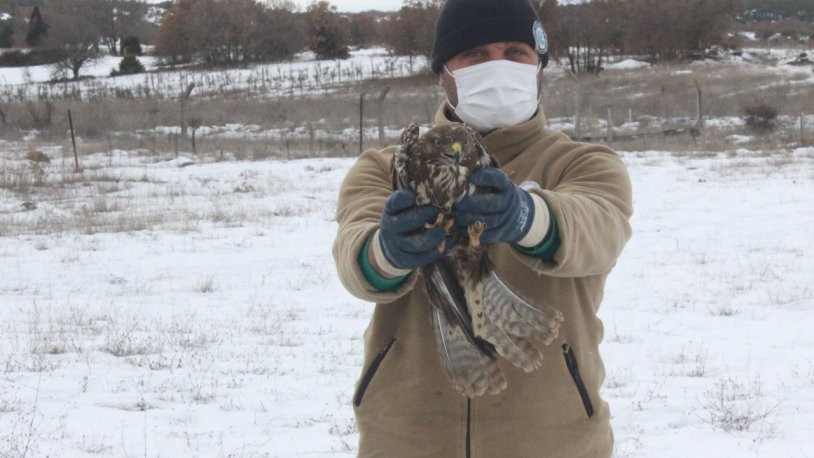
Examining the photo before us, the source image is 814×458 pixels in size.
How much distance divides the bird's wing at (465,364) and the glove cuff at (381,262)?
15 centimetres

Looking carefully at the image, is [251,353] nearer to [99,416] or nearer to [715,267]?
[99,416]

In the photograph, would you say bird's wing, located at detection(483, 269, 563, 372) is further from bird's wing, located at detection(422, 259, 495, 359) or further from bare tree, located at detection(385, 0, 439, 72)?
bare tree, located at detection(385, 0, 439, 72)

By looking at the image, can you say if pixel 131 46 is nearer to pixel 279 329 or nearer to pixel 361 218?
pixel 279 329

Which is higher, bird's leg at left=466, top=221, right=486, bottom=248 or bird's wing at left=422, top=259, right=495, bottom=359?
bird's leg at left=466, top=221, right=486, bottom=248

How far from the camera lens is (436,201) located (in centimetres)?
178

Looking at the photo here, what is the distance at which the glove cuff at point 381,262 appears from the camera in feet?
6.20

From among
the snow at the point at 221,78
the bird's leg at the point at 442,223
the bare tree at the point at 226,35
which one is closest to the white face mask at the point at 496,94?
the bird's leg at the point at 442,223

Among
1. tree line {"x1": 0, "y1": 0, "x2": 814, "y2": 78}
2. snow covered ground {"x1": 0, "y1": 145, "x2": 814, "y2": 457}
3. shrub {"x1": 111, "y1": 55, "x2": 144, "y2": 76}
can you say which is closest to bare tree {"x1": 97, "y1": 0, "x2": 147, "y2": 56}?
tree line {"x1": 0, "y1": 0, "x2": 814, "y2": 78}

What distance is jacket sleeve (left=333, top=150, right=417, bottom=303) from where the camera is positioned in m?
2.03

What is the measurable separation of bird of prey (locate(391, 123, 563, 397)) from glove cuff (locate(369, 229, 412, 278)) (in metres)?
0.10

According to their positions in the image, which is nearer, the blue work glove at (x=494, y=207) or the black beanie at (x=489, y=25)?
the blue work glove at (x=494, y=207)

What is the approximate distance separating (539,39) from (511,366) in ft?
3.56

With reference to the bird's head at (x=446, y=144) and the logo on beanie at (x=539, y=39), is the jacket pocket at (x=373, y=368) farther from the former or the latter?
the logo on beanie at (x=539, y=39)

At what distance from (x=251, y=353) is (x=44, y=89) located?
5064 cm
